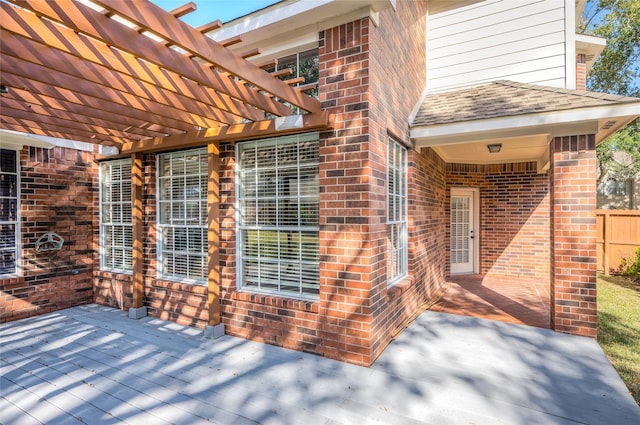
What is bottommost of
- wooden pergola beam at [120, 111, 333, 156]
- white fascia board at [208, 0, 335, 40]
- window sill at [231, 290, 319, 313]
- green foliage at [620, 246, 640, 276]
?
green foliage at [620, 246, 640, 276]

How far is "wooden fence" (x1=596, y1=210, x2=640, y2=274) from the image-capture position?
8.23 m

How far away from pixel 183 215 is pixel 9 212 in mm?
2834

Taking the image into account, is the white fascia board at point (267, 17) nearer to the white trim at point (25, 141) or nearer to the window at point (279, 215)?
the window at point (279, 215)

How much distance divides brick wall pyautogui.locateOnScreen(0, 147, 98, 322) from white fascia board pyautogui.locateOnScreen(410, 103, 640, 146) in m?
5.93

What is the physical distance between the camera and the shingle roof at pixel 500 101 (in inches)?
161

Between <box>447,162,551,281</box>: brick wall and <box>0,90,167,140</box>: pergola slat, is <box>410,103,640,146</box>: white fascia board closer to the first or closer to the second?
<box>447,162,551,281</box>: brick wall

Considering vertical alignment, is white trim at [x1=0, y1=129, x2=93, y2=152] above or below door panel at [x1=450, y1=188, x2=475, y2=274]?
above

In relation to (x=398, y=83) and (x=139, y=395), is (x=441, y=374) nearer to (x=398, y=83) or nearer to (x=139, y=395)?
(x=139, y=395)

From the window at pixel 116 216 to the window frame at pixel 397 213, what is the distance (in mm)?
4423

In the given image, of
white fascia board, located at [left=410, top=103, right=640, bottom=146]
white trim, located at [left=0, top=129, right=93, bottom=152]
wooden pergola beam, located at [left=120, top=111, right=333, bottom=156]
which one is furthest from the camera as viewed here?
white trim, located at [left=0, top=129, right=93, bottom=152]

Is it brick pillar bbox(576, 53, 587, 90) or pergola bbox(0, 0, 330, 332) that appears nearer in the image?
pergola bbox(0, 0, 330, 332)

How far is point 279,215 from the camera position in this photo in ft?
13.5

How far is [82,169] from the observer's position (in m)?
5.92

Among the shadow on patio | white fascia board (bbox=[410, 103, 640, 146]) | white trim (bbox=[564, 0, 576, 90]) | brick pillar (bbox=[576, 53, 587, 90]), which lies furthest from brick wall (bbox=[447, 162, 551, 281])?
white fascia board (bbox=[410, 103, 640, 146])
